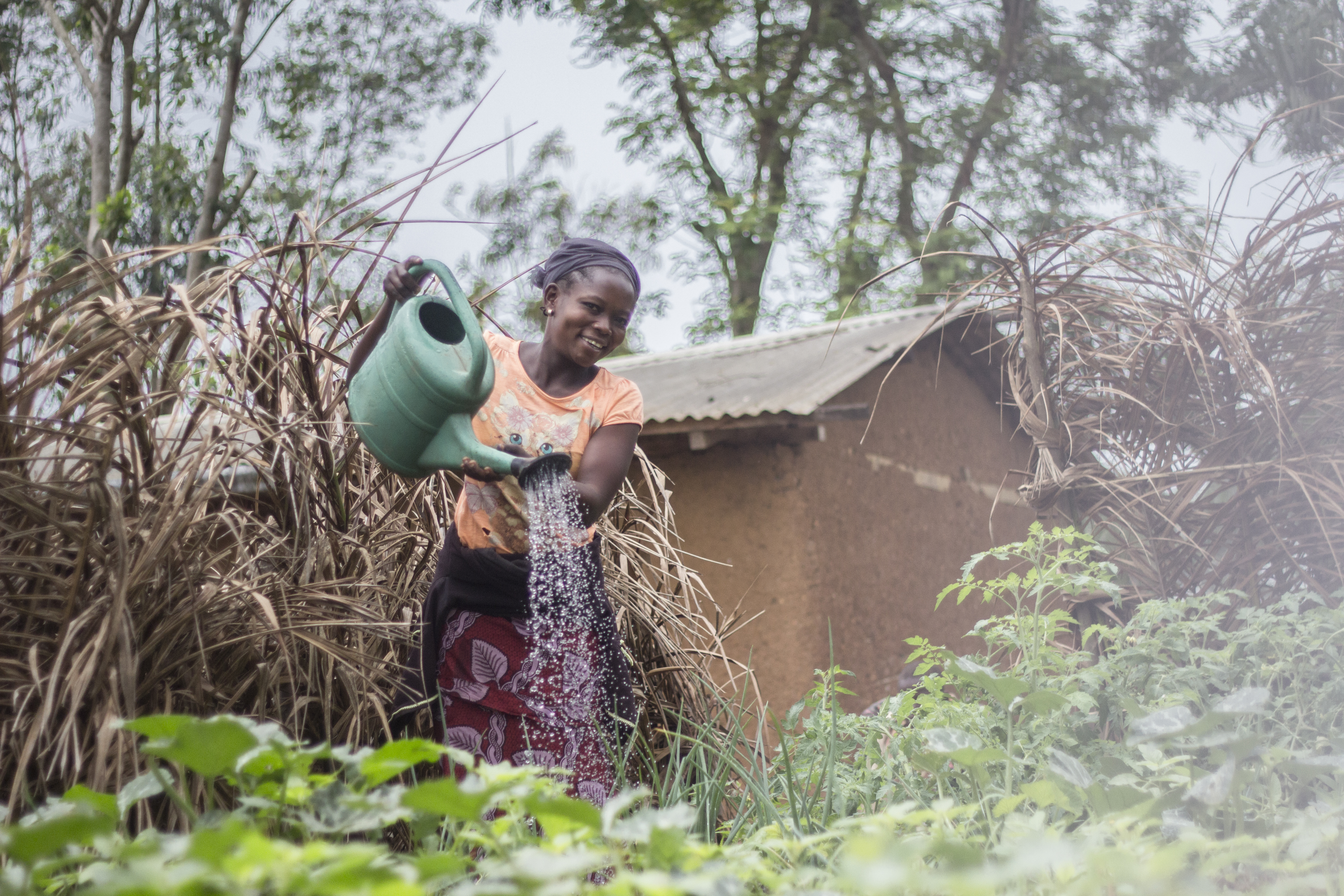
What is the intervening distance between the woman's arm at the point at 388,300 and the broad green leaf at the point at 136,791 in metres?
1.06

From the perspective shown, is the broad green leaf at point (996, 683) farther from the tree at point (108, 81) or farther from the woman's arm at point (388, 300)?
the tree at point (108, 81)

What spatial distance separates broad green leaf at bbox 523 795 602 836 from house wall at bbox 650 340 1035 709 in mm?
3933

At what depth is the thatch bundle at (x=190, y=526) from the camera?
1649 millimetres

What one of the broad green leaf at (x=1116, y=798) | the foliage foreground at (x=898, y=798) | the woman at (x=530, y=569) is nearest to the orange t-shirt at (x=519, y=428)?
Answer: the woman at (x=530, y=569)

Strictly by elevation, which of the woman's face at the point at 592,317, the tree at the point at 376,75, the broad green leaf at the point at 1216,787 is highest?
the tree at the point at 376,75

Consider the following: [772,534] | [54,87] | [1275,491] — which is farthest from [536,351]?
[54,87]

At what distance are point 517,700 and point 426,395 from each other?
655mm

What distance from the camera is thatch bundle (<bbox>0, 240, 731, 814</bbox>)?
1.65 m

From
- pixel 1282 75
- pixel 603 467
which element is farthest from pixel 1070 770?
pixel 1282 75

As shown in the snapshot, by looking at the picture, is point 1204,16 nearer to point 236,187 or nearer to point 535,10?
point 535,10

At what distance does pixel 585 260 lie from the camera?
7.08ft

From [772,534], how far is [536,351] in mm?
3635

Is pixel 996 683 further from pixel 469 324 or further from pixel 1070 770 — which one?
pixel 469 324

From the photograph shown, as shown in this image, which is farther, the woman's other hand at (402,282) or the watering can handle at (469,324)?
the woman's other hand at (402,282)
